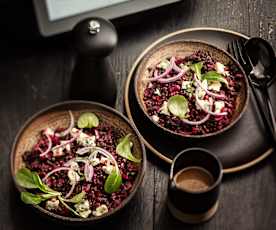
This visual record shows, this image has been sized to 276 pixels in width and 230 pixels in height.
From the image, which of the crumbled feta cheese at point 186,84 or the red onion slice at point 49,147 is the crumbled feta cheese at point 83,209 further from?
the crumbled feta cheese at point 186,84

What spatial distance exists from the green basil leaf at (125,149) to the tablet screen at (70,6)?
0.32 m

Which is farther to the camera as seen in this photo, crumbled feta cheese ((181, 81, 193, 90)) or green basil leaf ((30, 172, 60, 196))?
crumbled feta cheese ((181, 81, 193, 90))

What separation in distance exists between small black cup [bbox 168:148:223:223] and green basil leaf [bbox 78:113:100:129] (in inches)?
7.9

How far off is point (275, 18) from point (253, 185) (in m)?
0.42

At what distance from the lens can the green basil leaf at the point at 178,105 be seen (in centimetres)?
129

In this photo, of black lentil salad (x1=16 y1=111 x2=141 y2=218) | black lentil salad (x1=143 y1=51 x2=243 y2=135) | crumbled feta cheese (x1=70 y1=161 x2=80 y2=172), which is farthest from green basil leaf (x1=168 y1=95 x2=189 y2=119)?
crumbled feta cheese (x1=70 y1=161 x2=80 y2=172)

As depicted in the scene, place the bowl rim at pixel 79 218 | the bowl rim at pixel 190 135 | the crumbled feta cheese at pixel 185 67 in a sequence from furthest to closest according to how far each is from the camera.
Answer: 1. the crumbled feta cheese at pixel 185 67
2. the bowl rim at pixel 190 135
3. the bowl rim at pixel 79 218

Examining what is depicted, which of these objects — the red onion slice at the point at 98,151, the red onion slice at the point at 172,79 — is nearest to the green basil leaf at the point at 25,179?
the red onion slice at the point at 98,151

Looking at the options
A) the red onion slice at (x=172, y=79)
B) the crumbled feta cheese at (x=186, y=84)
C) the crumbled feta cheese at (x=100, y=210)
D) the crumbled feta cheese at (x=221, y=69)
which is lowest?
the crumbled feta cheese at (x=100, y=210)

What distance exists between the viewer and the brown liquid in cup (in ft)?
3.90

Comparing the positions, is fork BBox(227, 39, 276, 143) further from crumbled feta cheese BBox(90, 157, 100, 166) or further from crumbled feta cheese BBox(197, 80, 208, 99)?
crumbled feta cheese BBox(90, 157, 100, 166)

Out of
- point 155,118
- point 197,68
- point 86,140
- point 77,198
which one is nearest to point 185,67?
point 197,68

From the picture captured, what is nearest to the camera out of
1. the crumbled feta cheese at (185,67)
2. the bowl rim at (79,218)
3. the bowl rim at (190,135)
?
the bowl rim at (79,218)

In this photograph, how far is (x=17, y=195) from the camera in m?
1.26
